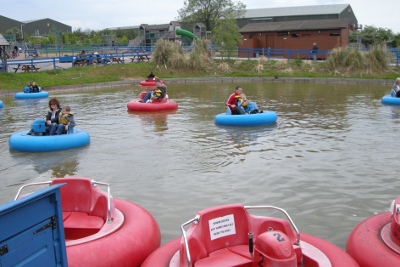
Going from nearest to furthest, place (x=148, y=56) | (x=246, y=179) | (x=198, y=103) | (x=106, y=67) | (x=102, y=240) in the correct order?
(x=102, y=240)
(x=246, y=179)
(x=198, y=103)
(x=106, y=67)
(x=148, y=56)

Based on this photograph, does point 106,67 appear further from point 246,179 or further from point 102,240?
point 102,240

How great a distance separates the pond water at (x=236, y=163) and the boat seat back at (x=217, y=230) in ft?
4.44

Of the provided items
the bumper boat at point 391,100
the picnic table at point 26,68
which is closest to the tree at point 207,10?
the picnic table at point 26,68

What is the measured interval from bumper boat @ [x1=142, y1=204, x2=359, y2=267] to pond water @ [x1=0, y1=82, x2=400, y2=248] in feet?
4.44

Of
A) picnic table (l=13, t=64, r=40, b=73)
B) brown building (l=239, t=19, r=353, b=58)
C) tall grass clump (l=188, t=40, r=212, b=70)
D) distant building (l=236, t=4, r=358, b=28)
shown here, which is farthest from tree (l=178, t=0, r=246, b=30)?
picnic table (l=13, t=64, r=40, b=73)

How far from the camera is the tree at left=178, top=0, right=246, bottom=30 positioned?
199ft

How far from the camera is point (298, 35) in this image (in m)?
37.7

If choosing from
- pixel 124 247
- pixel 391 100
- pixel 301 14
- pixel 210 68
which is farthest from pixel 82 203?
pixel 301 14

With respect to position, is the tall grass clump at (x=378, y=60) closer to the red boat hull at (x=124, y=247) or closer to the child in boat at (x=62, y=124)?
the child in boat at (x=62, y=124)

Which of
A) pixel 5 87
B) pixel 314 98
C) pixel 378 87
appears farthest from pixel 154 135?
pixel 378 87

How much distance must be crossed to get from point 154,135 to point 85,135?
1.88 metres

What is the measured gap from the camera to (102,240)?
4359 mm

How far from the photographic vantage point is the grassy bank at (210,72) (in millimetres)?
27092

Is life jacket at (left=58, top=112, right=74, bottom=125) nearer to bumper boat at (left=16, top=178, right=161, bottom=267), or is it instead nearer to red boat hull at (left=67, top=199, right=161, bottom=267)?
bumper boat at (left=16, top=178, right=161, bottom=267)
